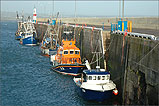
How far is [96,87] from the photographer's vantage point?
77.7ft

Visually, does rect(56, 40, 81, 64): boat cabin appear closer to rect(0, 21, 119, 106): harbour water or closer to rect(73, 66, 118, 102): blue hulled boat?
rect(0, 21, 119, 106): harbour water

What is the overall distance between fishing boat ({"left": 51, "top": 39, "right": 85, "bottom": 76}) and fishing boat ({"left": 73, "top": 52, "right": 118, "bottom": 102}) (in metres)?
8.84

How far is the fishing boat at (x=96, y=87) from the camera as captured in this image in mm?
23531

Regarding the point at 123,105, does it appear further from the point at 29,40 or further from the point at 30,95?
the point at 29,40

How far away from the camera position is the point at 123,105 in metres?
23.3

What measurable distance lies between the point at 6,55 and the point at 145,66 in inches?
1379

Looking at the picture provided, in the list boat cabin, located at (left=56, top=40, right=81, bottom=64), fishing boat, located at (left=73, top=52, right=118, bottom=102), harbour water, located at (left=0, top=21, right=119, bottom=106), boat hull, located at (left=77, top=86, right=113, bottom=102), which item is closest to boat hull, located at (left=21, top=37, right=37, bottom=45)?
harbour water, located at (left=0, top=21, right=119, bottom=106)

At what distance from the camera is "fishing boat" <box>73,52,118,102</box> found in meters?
23.5

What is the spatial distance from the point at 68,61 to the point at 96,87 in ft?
40.8

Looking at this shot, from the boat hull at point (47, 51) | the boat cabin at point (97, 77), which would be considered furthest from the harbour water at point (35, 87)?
the boat hull at point (47, 51)

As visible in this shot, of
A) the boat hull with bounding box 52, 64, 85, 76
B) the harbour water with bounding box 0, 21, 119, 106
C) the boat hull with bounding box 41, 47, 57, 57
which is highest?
the boat hull with bounding box 41, 47, 57, 57

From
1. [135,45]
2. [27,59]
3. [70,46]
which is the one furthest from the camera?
[27,59]

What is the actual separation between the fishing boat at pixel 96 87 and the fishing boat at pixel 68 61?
348 inches

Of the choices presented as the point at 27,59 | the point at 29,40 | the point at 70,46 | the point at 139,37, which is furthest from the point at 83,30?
the point at 29,40
